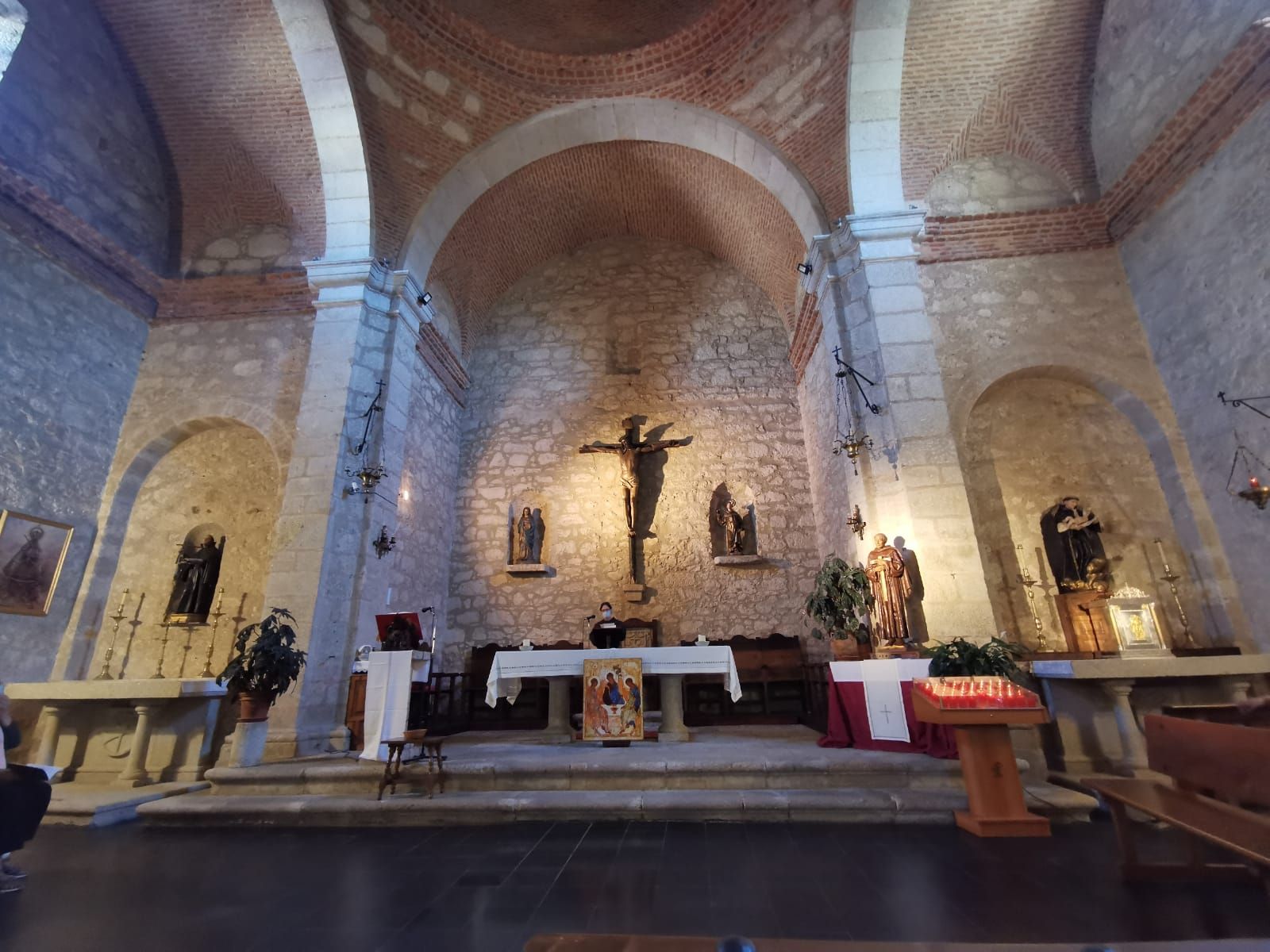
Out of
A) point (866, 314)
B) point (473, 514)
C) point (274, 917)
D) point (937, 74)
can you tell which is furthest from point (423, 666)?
point (937, 74)

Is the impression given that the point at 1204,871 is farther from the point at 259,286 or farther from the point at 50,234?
the point at 50,234

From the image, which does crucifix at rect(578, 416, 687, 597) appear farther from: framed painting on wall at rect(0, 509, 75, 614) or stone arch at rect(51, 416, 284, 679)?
framed painting on wall at rect(0, 509, 75, 614)

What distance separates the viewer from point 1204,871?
102 inches

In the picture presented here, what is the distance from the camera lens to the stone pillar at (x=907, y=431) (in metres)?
5.59

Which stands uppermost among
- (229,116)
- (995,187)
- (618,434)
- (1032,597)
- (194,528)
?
(229,116)

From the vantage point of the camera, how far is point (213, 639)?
7.23m

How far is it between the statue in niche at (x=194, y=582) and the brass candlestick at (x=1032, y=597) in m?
9.93

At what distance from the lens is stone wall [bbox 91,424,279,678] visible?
7.21m

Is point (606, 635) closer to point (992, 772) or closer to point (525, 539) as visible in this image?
point (525, 539)

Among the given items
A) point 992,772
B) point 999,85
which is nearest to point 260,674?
point 992,772

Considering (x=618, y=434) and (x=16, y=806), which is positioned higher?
(x=618, y=434)

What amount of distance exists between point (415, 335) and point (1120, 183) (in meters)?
9.05

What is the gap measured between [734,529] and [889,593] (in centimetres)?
358

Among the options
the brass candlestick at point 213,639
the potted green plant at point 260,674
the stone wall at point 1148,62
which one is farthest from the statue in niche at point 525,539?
the stone wall at point 1148,62
